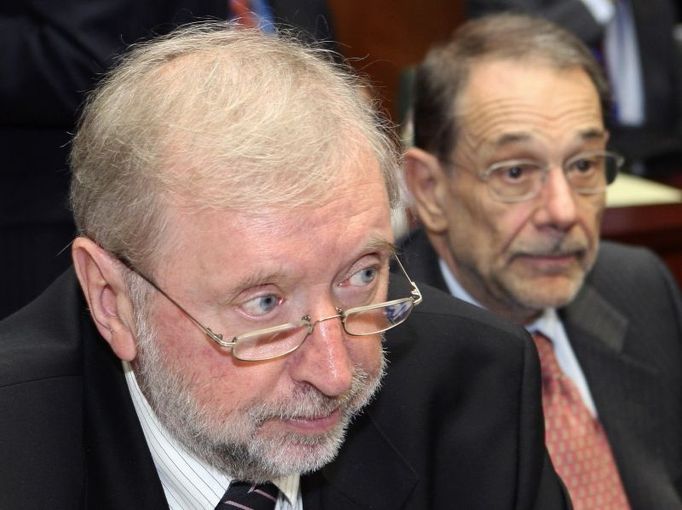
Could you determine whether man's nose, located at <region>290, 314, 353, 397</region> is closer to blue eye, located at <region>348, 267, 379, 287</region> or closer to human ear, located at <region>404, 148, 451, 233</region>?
blue eye, located at <region>348, 267, 379, 287</region>

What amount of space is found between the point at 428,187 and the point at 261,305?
1228 millimetres

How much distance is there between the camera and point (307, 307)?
5.41 feet

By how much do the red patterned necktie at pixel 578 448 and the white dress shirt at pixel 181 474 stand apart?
2.61ft

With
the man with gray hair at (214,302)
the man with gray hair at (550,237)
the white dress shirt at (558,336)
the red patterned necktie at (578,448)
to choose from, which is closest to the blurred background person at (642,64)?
the man with gray hair at (550,237)

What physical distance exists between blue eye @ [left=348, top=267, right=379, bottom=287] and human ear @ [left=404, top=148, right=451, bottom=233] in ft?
3.39

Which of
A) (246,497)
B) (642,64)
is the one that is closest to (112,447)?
(246,497)

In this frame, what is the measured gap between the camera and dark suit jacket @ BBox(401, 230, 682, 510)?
254 cm

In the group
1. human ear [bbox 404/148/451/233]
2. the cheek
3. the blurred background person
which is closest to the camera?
the cheek

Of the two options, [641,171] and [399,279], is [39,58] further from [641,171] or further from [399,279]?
[641,171]

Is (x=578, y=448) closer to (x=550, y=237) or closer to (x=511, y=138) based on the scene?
(x=550, y=237)

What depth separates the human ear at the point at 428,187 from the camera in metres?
2.76

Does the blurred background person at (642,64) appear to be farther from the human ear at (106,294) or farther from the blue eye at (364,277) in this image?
the human ear at (106,294)

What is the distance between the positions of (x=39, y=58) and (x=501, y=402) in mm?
1322

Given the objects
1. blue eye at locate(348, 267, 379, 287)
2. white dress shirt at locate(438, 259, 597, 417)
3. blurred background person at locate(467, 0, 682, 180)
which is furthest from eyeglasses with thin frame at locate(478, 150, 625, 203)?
blurred background person at locate(467, 0, 682, 180)
